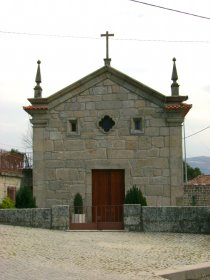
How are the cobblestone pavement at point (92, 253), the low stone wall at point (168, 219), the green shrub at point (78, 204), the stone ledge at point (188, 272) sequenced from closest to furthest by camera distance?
the cobblestone pavement at point (92, 253)
the stone ledge at point (188, 272)
the low stone wall at point (168, 219)
the green shrub at point (78, 204)

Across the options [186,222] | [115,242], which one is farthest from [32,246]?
[186,222]

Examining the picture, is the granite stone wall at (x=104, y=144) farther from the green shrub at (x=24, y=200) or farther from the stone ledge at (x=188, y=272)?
the stone ledge at (x=188, y=272)

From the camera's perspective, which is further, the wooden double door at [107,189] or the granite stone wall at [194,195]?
the granite stone wall at [194,195]

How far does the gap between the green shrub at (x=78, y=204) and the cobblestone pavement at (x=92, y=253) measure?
301 centimetres

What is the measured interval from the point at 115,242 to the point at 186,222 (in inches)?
144

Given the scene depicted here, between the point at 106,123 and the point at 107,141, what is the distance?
742 millimetres

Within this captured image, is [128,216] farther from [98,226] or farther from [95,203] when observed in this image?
[95,203]

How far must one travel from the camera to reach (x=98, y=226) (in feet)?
58.3

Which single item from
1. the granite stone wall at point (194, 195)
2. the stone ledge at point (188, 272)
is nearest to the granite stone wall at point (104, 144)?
the granite stone wall at point (194, 195)

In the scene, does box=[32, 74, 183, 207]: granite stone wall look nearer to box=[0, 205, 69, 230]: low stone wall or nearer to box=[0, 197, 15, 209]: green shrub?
box=[0, 197, 15, 209]: green shrub

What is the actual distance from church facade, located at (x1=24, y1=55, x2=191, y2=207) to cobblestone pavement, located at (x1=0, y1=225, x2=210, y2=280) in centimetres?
368

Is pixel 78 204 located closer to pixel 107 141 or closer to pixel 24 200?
pixel 24 200

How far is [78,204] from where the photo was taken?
19797mm

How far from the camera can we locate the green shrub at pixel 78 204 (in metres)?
19.7
